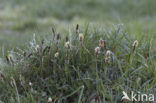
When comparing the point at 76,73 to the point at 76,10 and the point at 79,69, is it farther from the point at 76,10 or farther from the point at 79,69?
the point at 76,10

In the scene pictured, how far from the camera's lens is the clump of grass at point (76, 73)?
1853 mm

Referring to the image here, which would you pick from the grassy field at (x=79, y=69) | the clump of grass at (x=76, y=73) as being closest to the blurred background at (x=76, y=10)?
the grassy field at (x=79, y=69)

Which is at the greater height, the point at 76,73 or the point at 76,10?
the point at 76,10

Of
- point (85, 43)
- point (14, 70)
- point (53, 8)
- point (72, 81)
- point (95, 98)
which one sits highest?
point (53, 8)

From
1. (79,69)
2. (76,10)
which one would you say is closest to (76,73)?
(79,69)

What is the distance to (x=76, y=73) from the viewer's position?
2.03 metres

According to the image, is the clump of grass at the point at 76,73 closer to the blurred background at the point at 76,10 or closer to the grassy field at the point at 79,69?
the grassy field at the point at 79,69

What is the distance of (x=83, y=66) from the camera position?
211 cm

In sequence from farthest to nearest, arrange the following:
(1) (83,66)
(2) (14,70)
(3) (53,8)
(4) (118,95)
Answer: (3) (53,8) → (1) (83,66) → (2) (14,70) → (4) (118,95)

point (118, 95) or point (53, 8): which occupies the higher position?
point (53, 8)

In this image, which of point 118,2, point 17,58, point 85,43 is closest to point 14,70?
point 17,58

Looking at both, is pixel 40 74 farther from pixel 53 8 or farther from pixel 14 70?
pixel 53 8

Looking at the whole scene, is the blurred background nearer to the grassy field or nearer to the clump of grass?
the grassy field

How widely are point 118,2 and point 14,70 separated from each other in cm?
727
